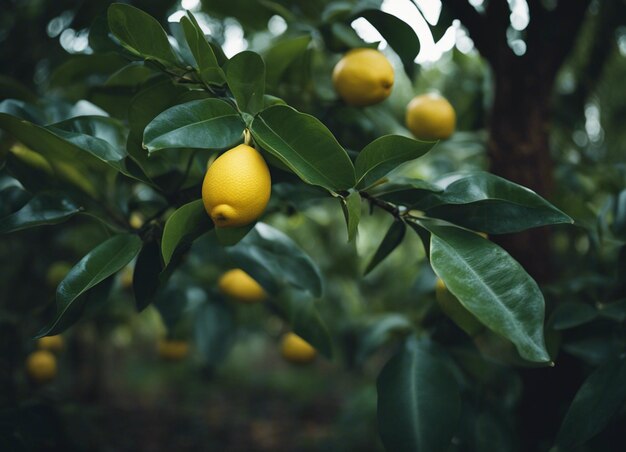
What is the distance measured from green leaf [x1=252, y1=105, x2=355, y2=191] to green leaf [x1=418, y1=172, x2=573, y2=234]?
0.15 m

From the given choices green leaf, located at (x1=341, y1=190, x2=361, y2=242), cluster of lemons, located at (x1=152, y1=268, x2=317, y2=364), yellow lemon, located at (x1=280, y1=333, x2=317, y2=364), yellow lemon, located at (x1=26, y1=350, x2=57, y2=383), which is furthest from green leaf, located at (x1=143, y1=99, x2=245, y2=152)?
yellow lemon, located at (x1=26, y1=350, x2=57, y2=383)

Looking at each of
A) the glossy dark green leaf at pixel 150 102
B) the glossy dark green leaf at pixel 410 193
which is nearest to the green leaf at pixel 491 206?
the glossy dark green leaf at pixel 410 193

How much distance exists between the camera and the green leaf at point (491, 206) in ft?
1.83

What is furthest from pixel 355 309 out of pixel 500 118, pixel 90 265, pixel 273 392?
pixel 273 392

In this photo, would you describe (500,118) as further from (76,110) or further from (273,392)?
(273,392)

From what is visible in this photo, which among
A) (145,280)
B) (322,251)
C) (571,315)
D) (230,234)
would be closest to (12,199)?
(145,280)

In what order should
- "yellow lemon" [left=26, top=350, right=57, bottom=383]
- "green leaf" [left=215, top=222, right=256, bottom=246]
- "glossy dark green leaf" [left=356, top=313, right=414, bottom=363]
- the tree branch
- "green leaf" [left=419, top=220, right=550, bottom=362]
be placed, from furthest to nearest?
"yellow lemon" [left=26, top=350, right=57, bottom=383] → "glossy dark green leaf" [left=356, top=313, right=414, bottom=363] → the tree branch → "green leaf" [left=215, top=222, right=256, bottom=246] → "green leaf" [left=419, top=220, right=550, bottom=362]

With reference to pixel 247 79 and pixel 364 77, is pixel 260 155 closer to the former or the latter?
pixel 247 79

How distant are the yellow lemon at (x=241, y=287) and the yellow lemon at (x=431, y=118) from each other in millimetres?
468

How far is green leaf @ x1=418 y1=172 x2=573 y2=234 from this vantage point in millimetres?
559

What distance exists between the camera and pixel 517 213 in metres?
0.57

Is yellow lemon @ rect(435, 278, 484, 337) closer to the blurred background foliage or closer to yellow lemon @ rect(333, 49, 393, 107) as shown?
the blurred background foliage

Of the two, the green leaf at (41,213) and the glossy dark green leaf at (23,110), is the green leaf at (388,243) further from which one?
the glossy dark green leaf at (23,110)

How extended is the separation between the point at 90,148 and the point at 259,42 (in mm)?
528
